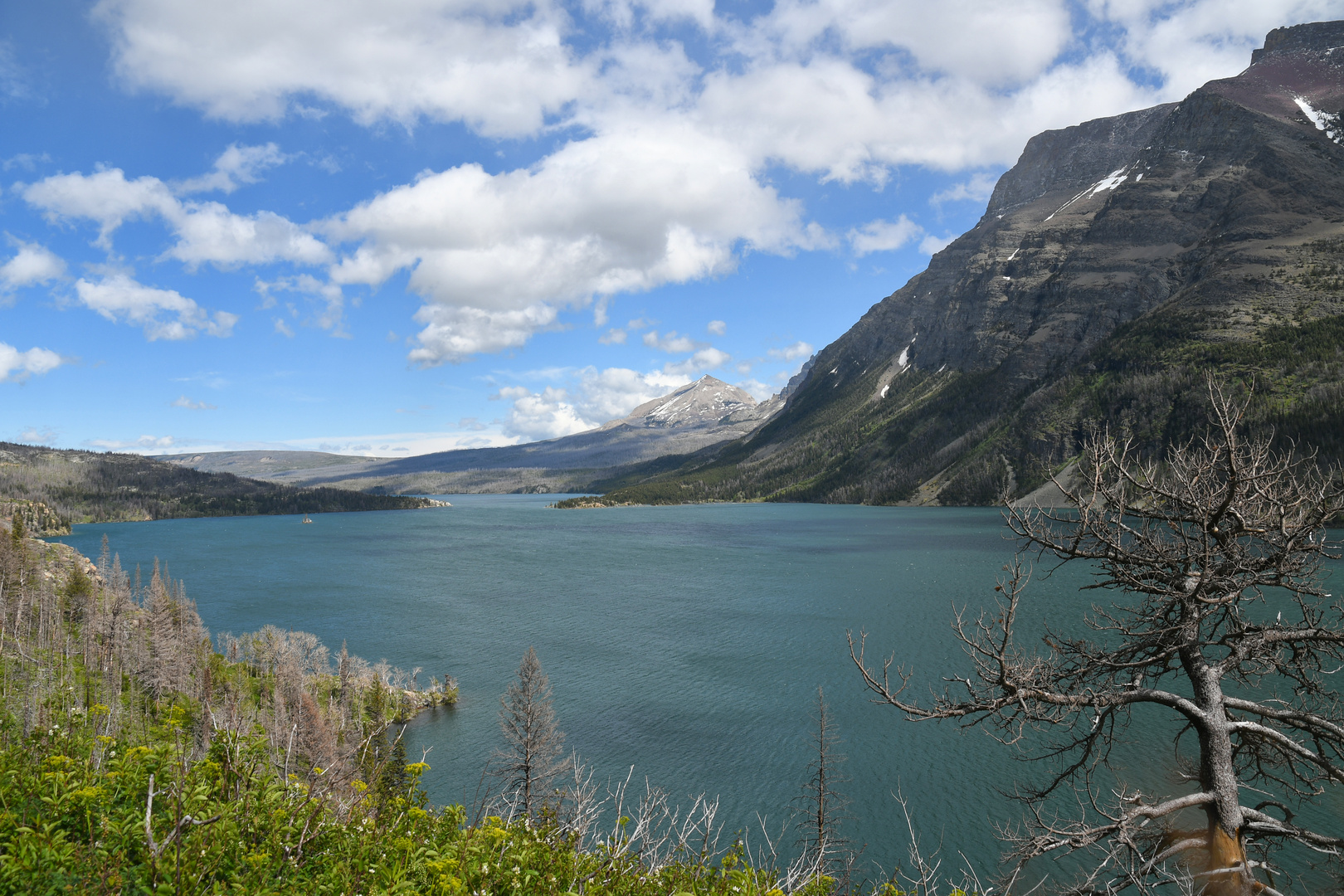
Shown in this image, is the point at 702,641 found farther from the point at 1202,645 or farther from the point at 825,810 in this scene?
the point at 1202,645

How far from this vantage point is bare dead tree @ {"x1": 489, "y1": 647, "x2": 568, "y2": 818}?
3284cm

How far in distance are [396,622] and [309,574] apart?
1961 inches

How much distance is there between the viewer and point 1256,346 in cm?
17350

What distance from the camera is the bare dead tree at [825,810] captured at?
89.2 feet

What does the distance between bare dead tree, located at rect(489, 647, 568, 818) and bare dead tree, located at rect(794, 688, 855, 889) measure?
466 inches

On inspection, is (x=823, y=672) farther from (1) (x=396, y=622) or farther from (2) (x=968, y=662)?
(1) (x=396, y=622)

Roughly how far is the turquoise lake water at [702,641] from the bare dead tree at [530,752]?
2.73 meters

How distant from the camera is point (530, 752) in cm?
3350

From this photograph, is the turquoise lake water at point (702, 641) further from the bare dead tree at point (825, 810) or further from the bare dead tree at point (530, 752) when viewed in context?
the bare dead tree at point (530, 752)

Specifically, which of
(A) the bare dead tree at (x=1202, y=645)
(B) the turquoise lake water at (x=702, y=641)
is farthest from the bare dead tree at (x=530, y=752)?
(A) the bare dead tree at (x=1202, y=645)

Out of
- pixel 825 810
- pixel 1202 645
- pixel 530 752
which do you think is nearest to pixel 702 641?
pixel 825 810

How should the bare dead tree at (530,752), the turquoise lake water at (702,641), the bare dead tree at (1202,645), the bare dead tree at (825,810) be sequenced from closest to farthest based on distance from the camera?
the bare dead tree at (1202,645) → the bare dead tree at (825,810) → the bare dead tree at (530,752) → the turquoise lake water at (702,641)

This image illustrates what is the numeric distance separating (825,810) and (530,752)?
15.0 m

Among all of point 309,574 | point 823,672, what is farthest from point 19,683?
point 309,574
